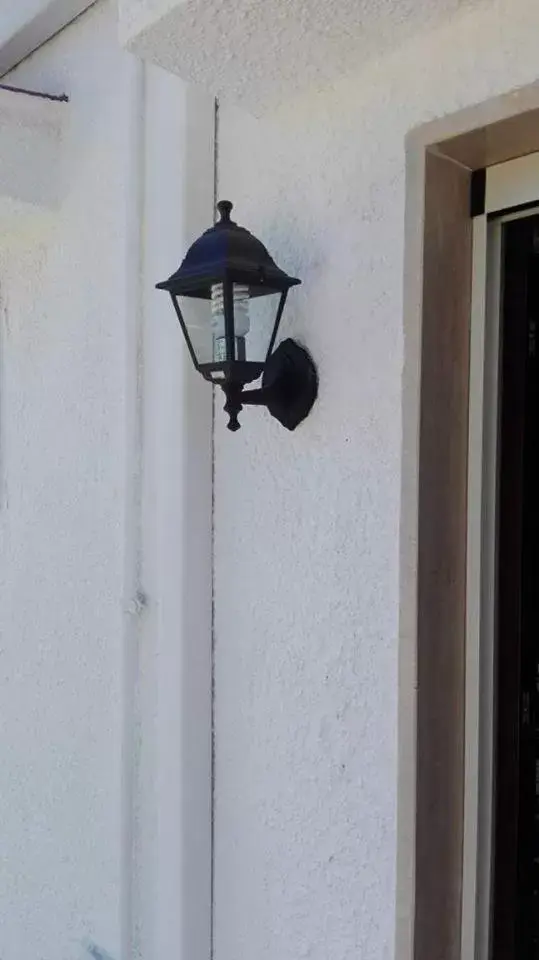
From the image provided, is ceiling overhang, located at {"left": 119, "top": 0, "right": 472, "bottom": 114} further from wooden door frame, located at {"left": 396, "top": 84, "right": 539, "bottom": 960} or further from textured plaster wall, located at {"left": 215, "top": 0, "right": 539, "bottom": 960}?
wooden door frame, located at {"left": 396, "top": 84, "right": 539, "bottom": 960}

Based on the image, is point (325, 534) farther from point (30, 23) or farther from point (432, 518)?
point (30, 23)

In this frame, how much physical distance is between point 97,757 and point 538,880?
1.84 m

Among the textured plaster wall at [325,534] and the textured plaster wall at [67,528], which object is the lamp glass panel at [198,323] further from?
the textured plaster wall at [67,528]

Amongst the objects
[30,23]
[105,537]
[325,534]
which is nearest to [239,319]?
[325,534]

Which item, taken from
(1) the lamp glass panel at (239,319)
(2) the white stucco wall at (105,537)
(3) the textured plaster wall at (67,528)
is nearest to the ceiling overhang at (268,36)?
(2) the white stucco wall at (105,537)

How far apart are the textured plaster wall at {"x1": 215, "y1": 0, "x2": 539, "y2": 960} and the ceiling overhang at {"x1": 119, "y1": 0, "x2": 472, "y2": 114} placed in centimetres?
8

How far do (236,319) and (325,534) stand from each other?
2.21 ft

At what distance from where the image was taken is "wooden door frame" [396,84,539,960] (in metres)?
2.39

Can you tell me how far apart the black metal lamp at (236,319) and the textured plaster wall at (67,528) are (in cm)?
85

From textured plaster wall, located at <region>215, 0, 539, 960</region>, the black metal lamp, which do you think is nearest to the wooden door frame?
textured plaster wall, located at <region>215, 0, 539, 960</region>

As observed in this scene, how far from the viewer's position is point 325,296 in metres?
2.71

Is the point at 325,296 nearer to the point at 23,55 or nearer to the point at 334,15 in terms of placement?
the point at 334,15

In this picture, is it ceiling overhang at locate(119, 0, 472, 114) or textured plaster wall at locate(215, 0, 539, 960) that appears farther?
textured plaster wall at locate(215, 0, 539, 960)

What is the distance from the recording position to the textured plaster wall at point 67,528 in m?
3.60
